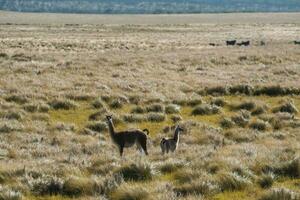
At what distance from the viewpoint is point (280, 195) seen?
930 cm

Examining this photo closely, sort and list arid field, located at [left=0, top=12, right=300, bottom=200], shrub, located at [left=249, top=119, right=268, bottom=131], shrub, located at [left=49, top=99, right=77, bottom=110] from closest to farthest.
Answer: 1. arid field, located at [left=0, top=12, right=300, bottom=200]
2. shrub, located at [left=249, top=119, right=268, bottom=131]
3. shrub, located at [left=49, top=99, right=77, bottom=110]

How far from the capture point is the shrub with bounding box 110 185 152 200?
942cm

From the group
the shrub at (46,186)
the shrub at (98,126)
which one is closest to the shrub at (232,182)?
the shrub at (46,186)

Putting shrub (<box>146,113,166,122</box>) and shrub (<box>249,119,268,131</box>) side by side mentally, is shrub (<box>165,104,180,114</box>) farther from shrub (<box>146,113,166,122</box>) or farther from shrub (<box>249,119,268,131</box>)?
shrub (<box>249,119,268,131</box>)

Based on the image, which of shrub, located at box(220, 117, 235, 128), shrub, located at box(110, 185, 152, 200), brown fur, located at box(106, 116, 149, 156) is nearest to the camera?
shrub, located at box(110, 185, 152, 200)

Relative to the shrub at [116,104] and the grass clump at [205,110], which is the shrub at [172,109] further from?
the shrub at [116,104]

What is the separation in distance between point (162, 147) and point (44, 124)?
222 inches

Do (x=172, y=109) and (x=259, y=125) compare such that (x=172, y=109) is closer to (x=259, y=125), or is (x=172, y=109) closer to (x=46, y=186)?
(x=259, y=125)

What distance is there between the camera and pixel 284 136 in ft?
53.9

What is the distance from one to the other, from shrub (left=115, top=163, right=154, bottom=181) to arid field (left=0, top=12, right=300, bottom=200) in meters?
0.02

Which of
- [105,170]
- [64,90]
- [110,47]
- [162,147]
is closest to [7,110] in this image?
[64,90]

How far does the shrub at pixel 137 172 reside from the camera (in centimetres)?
1080

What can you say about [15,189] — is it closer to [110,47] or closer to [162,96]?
[162,96]

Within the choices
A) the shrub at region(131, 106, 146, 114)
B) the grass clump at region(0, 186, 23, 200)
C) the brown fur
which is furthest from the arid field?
the brown fur
